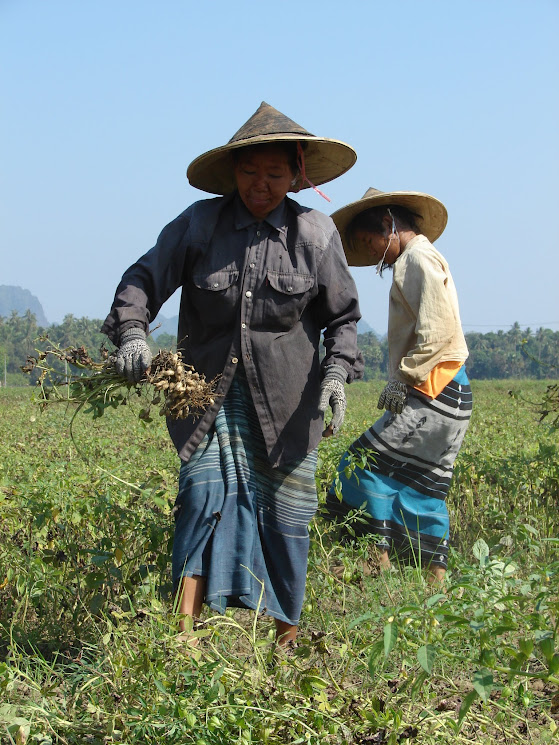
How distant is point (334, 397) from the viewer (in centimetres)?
321


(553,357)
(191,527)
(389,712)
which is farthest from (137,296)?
(553,357)

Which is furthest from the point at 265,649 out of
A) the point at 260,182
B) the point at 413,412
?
the point at 260,182

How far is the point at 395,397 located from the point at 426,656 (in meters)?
2.20

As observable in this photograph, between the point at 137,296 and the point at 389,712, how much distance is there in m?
1.62

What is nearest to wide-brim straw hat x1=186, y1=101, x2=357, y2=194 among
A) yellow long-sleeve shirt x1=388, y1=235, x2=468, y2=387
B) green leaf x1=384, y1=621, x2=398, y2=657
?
yellow long-sleeve shirt x1=388, y1=235, x2=468, y2=387

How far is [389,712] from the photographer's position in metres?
2.17

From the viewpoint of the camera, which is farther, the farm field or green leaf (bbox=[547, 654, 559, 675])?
the farm field

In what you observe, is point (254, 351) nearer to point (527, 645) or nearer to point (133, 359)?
point (133, 359)

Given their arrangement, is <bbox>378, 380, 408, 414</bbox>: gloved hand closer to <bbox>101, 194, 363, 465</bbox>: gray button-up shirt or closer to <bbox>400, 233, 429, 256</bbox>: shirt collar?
<bbox>400, 233, 429, 256</bbox>: shirt collar

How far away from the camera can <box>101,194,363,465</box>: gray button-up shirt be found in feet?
10.4

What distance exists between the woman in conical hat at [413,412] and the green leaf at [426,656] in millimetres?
2080

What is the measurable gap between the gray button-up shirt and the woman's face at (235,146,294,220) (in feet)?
0.24

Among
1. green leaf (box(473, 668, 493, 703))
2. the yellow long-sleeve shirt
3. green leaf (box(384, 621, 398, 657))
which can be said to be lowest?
green leaf (box(473, 668, 493, 703))

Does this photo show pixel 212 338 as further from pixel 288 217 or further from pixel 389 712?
pixel 389 712
